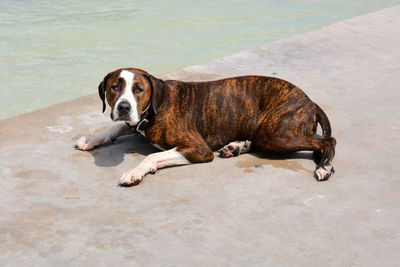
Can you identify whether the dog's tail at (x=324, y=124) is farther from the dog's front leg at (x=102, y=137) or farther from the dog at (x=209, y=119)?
the dog's front leg at (x=102, y=137)

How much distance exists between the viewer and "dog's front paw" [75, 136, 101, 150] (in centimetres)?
556

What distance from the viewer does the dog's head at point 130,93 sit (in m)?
4.85

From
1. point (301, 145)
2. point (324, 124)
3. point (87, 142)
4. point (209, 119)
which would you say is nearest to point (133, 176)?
point (87, 142)

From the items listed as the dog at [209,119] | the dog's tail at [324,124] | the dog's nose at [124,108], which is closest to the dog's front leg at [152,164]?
the dog at [209,119]

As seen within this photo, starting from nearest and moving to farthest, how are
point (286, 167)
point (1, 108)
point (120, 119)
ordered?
point (120, 119) < point (286, 167) < point (1, 108)

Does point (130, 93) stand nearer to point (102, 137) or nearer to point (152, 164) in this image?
point (152, 164)

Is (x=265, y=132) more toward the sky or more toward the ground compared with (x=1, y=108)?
more toward the sky

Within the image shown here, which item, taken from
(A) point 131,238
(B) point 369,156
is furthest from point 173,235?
(B) point 369,156

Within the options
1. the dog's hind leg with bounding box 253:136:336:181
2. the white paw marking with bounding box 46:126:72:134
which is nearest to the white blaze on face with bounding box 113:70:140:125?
Answer: the dog's hind leg with bounding box 253:136:336:181

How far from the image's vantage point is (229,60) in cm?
884

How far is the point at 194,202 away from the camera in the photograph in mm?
4539

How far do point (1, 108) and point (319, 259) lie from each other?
17.4ft

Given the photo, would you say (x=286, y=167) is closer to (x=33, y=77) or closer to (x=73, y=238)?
(x=73, y=238)

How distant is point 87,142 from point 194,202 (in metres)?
1.56
